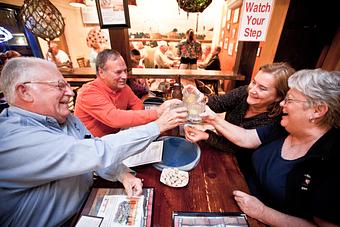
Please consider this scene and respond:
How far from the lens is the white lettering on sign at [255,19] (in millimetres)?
1483

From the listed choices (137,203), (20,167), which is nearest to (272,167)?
(137,203)

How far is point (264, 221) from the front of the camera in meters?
0.77

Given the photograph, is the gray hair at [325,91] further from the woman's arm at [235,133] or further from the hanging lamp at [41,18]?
the hanging lamp at [41,18]

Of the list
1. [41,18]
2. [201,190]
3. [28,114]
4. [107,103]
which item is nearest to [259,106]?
[201,190]

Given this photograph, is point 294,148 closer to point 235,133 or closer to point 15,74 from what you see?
point 235,133

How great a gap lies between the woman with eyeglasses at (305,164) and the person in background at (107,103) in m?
0.76

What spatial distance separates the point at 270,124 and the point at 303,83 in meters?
0.42

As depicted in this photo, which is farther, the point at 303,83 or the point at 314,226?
the point at 303,83

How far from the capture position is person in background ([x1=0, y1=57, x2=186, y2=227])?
634 millimetres

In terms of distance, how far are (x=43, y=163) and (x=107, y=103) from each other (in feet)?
2.71

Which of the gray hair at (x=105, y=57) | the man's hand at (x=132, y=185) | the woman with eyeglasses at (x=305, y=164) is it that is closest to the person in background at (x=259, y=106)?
the woman with eyeglasses at (x=305, y=164)

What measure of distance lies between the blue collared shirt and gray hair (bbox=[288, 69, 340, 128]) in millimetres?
866

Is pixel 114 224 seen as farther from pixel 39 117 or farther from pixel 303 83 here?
pixel 303 83

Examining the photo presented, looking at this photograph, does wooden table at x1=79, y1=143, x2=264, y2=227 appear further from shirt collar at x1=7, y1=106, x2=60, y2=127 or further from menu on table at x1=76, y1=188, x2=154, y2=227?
shirt collar at x1=7, y1=106, x2=60, y2=127
